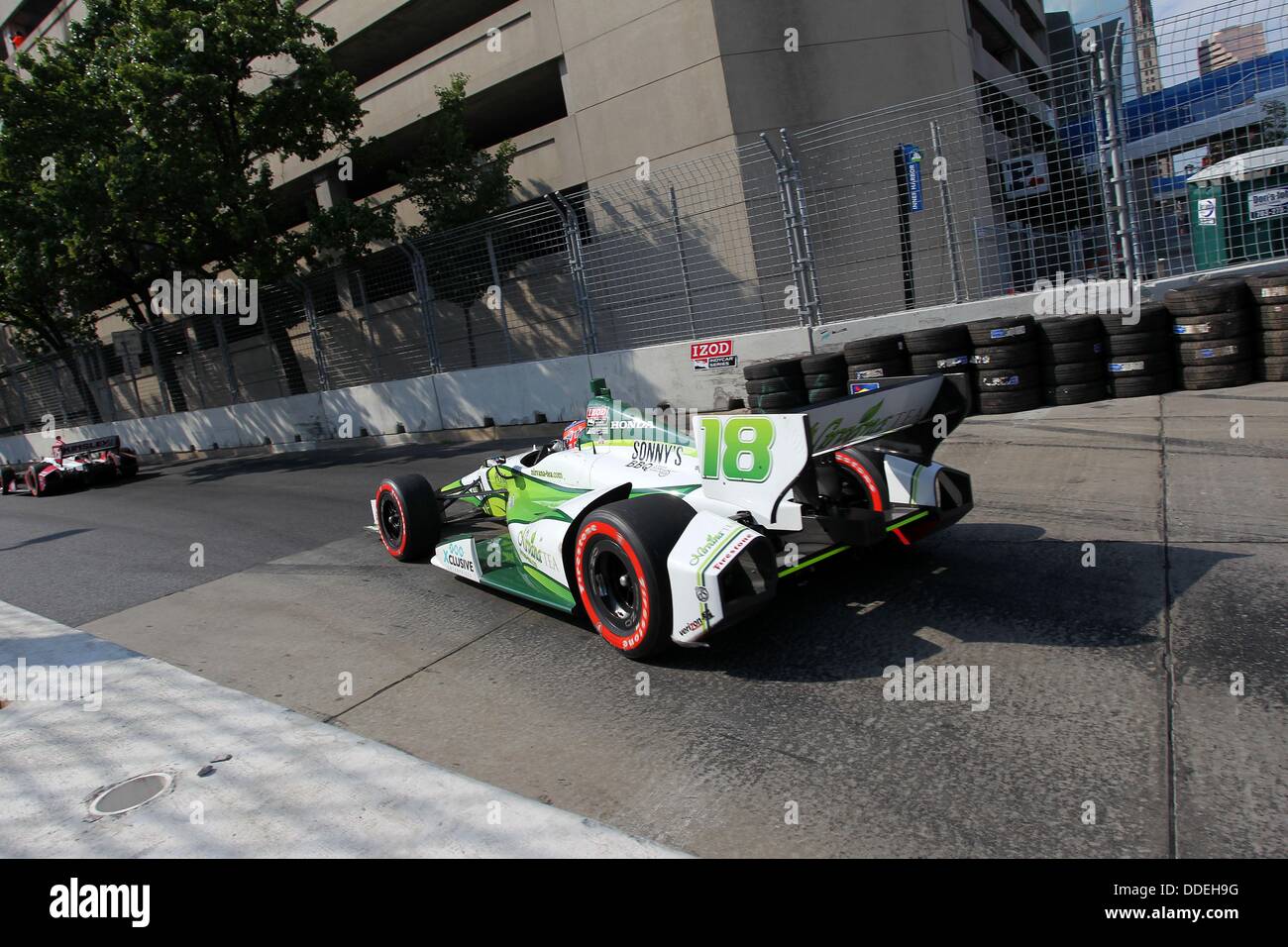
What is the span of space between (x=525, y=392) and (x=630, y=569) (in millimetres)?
9843

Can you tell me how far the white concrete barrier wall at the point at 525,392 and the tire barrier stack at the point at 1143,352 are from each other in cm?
55

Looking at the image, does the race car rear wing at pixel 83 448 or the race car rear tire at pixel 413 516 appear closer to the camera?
the race car rear tire at pixel 413 516

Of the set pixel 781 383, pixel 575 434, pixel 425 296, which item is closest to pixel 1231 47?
pixel 781 383

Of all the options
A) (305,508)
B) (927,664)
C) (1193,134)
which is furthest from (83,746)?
(1193,134)

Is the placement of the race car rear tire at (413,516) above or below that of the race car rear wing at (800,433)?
below

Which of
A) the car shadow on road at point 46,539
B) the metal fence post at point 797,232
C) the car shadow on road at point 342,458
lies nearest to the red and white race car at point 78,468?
the car shadow on road at point 342,458

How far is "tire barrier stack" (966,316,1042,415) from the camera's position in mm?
8625

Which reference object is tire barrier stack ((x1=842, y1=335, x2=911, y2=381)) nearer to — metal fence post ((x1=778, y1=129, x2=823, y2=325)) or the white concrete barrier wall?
the white concrete barrier wall

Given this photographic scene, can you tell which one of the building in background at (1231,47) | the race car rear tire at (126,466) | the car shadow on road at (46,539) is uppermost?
the building in background at (1231,47)

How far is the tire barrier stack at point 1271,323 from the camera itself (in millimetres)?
7598

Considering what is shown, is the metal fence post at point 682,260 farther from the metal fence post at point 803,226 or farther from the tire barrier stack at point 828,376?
the tire barrier stack at point 828,376

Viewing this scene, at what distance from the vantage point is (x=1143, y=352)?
27.2 ft
